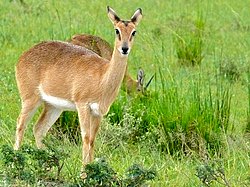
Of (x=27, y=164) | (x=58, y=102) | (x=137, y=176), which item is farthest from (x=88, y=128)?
(x=137, y=176)

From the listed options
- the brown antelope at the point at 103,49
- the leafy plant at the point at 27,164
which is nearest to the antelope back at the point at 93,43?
the brown antelope at the point at 103,49

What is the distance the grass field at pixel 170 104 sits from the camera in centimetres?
657

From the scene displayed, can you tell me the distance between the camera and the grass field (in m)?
6.57

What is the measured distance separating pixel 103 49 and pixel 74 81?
2.69 metres

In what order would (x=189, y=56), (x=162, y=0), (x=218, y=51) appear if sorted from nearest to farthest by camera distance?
1. (x=189, y=56)
2. (x=218, y=51)
3. (x=162, y=0)

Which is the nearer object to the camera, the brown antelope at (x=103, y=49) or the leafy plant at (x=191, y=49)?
the brown antelope at (x=103, y=49)

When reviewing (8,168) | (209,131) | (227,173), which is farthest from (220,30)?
(8,168)

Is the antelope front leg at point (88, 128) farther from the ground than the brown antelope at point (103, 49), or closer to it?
farther from the ground

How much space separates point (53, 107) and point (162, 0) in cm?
805

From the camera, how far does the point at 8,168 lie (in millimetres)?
5566

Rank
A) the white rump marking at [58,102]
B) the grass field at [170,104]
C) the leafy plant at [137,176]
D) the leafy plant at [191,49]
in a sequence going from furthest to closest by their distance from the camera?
the leafy plant at [191,49], the white rump marking at [58,102], the grass field at [170,104], the leafy plant at [137,176]

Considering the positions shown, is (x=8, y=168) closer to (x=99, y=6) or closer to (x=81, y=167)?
(x=81, y=167)

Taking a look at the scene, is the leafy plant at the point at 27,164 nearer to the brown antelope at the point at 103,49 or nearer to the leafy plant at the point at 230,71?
the brown antelope at the point at 103,49

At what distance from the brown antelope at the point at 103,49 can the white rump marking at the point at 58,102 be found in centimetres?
195
